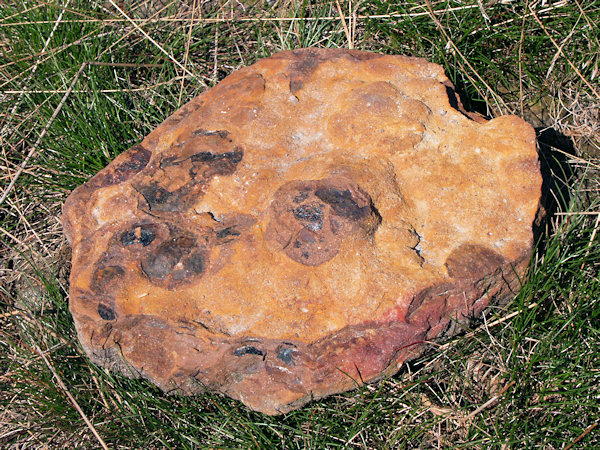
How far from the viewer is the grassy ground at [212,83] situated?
2.20m

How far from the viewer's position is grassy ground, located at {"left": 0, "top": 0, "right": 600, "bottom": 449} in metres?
2.20

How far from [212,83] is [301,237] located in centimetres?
149

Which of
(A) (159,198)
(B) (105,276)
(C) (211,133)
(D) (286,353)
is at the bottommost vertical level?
(D) (286,353)

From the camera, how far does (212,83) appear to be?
3.12 metres

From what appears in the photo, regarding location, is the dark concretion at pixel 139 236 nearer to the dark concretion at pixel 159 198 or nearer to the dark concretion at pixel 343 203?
the dark concretion at pixel 159 198

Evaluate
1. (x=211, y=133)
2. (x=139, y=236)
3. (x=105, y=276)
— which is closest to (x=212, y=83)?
(x=211, y=133)

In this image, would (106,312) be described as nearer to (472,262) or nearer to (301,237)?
(301,237)

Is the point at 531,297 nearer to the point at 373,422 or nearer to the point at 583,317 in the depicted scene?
the point at 583,317

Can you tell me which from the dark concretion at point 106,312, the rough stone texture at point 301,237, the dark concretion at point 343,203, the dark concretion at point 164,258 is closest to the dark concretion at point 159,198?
the rough stone texture at point 301,237

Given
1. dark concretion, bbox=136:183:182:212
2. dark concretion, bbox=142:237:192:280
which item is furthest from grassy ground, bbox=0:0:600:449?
dark concretion, bbox=136:183:182:212

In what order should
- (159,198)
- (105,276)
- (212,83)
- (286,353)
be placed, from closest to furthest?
(286,353) < (105,276) < (159,198) < (212,83)

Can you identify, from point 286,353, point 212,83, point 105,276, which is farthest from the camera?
point 212,83

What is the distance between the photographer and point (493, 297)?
2113 mm

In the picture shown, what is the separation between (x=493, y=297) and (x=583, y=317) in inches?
18.0
